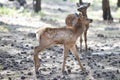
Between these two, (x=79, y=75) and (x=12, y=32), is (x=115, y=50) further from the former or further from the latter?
(x=12, y=32)

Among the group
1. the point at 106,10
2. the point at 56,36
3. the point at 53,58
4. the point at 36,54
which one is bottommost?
the point at 53,58

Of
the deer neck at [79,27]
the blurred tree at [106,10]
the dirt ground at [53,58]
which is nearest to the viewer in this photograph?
the dirt ground at [53,58]

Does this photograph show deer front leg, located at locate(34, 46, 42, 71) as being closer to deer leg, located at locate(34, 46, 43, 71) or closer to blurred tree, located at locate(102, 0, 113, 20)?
deer leg, located at locate(34, 46, 43, 71)

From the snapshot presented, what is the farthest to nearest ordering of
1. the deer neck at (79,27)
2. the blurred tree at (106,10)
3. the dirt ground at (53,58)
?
the blurred tree at (106,10), the deer neck at (79,27), the dirt ground at (53,58)

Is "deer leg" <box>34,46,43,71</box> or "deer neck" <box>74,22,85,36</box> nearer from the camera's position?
"deer leg" <box>34,46,43,71</box>

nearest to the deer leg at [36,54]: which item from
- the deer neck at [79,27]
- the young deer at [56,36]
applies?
the young deer at [56,36]

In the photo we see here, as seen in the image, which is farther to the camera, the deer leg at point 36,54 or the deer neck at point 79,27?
the deer neck at point 79,27

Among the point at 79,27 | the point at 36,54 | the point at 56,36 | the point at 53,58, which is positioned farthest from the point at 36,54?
Answer: the point at 53,58

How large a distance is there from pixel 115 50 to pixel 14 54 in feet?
12.9

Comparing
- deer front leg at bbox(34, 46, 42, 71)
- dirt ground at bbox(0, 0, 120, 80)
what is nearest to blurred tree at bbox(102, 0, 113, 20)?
dirt ground at bbox(0, 0, 120, 80)

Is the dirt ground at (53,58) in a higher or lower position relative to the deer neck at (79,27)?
lower

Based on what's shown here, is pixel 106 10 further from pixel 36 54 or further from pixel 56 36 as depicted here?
pixel 36 54

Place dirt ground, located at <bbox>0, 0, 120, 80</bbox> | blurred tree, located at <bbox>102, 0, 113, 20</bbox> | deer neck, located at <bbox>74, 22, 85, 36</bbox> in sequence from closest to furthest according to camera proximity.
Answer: dirt ground, located at <bbox>0, 0, 120, 80</bbox> → deer neck, located at <bbox>74, 22, 85, 36</bbox> → blurred tree, located at <bbox>102, 0, 113, 20</bbox>

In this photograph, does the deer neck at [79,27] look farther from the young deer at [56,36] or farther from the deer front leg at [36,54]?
Answer: the deer front leg at [36,54]
